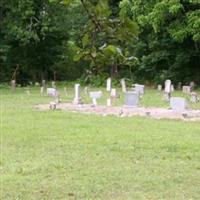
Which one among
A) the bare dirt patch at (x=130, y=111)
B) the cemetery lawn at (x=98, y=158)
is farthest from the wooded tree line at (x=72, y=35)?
the cemetery lawn at (x=98, y=158)

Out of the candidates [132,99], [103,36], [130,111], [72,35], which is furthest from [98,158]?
[72,35]

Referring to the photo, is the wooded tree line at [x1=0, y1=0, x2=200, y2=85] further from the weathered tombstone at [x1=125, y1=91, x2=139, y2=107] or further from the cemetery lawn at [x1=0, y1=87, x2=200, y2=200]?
the cemetery lawn at [x1=0, y1=87, x2=200, y2=200]

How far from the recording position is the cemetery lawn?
759 cm

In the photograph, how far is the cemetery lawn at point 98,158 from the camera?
7594 millimetres

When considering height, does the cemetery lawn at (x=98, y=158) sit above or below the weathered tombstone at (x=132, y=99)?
below

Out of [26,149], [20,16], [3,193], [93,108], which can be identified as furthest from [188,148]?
[20,16]

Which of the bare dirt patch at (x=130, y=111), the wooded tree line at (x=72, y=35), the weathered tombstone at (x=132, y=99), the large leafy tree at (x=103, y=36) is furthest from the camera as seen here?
the wooded tree line at (x=72, y=35)

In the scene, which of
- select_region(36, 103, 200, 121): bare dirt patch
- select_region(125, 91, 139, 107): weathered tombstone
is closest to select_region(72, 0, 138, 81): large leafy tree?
select_region(36, 103, 200, 121): bare dirt patch

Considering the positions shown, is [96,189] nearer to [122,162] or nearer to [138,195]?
[138,195]

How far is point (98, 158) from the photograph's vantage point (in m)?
10.1

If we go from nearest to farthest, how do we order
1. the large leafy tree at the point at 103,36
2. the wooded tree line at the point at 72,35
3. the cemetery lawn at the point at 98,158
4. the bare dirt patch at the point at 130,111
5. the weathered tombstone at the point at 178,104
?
the large leafy tree at the point at 103,36, the cemetery lawn at the point at 98,158, the bare dirt patch at the point at 130,111, the weathered tombstone at the point at 178,104, the wooded tree line at the point at 72,35

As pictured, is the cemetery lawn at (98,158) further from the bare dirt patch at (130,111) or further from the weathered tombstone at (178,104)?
the weathered tombstone at (178,104)

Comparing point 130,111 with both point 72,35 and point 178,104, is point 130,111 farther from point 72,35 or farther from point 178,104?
point 72,35

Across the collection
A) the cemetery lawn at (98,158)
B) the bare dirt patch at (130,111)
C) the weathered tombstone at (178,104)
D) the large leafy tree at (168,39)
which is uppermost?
the large leafy tree at (168,39)
